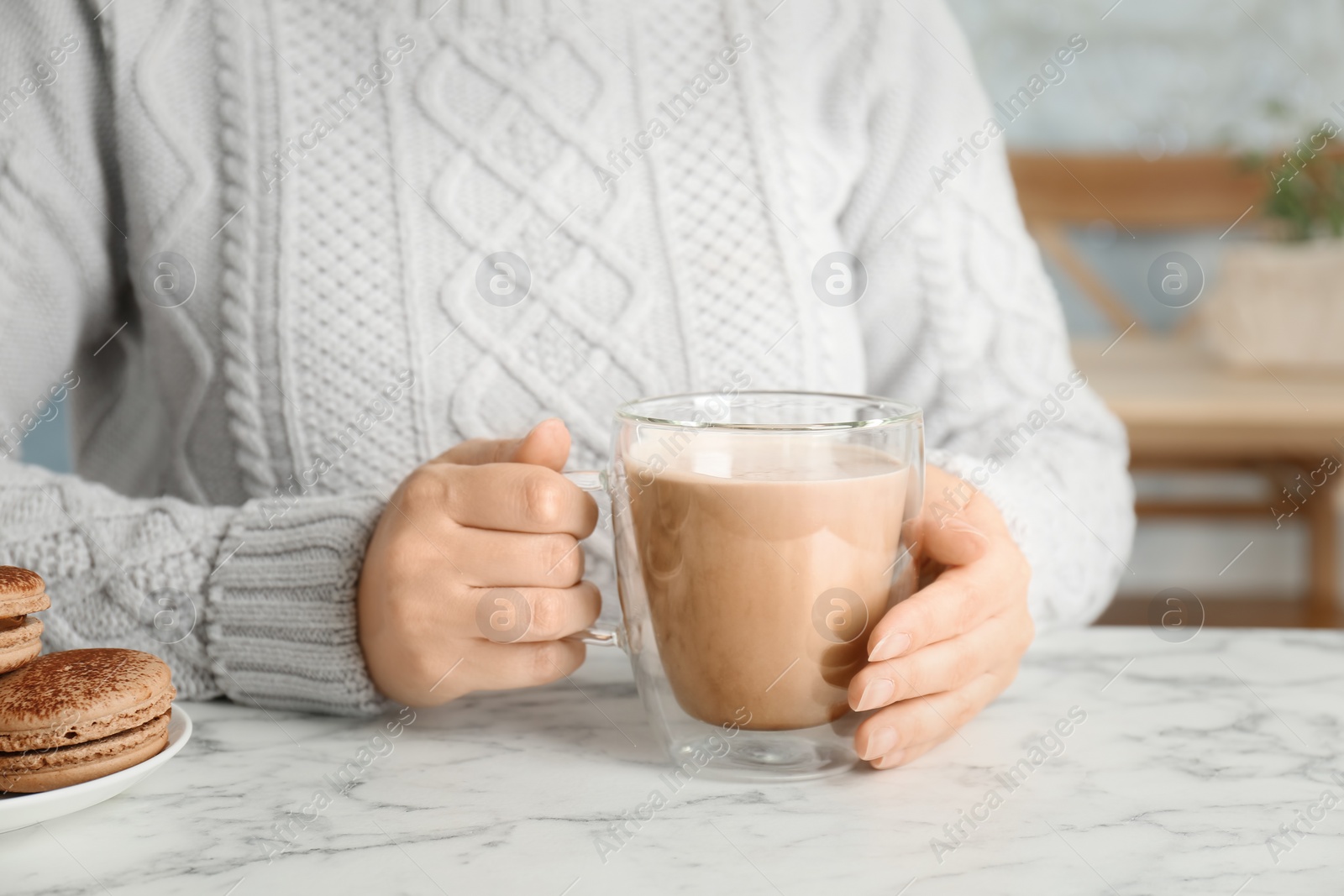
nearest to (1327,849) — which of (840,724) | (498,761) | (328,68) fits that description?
(840,724)

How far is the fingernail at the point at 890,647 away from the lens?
1.70 feet

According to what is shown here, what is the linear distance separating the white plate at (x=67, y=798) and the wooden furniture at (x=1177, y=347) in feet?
6.55

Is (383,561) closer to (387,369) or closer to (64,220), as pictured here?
(387,369)

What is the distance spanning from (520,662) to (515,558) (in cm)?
6

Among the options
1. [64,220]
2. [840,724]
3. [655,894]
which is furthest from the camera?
[64,220]

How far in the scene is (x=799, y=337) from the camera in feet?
2.77

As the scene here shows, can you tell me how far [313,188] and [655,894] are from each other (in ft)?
1.91

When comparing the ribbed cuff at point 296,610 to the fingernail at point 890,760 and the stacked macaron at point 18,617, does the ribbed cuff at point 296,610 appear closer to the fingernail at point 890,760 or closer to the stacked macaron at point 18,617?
the stacked macaron at point 18,617

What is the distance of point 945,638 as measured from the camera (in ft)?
1.84

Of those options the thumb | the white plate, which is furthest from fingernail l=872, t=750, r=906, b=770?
the white plate

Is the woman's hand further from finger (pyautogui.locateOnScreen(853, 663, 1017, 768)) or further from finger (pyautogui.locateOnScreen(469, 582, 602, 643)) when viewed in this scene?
finger (pyautogui.locateOnScreen(469, 582, 602, 643))

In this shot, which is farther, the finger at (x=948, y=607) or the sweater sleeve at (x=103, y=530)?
the sweater sleeve at (x=103, y=530)

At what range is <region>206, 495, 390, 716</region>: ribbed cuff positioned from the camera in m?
0.62

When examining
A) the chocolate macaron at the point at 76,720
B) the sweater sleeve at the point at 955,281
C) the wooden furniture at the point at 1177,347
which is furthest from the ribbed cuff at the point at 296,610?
the wooden furniture at the point at 1177,347
